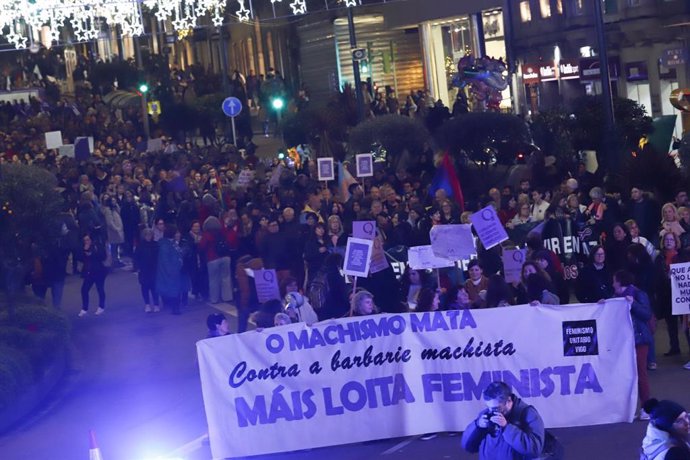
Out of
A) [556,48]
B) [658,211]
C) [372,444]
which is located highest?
[556,48]

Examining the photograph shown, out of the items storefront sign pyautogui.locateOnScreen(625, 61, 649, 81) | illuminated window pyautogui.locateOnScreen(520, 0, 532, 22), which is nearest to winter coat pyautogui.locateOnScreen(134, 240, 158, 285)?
storefront sign pyautogui.locateOnScreen(625, 61, 649, 81)

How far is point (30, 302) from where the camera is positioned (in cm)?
1731

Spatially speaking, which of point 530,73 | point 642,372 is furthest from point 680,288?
point 530,73

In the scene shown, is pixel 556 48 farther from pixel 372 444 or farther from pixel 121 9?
pixel 372 444

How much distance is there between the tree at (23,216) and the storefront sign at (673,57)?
1608 centimetres

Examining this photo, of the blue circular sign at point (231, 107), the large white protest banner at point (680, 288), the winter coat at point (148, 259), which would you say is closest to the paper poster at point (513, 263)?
the large white protest banner at point (680, 288)

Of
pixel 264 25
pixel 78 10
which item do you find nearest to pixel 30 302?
pixel 78 10

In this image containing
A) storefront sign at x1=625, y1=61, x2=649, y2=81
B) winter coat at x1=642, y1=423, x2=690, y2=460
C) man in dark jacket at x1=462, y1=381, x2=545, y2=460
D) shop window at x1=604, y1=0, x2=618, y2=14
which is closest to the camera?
winter coat at x1=642, y1=423, x2=690, y2=460

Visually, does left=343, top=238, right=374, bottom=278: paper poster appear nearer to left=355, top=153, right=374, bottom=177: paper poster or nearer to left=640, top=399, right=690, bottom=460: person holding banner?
left=640, top=399, right=690, bottom=460: person holding banner

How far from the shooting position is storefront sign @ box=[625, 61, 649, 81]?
34912 mm

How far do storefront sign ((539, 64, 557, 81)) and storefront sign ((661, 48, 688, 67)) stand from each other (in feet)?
28.5

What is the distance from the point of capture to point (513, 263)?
48.5ft

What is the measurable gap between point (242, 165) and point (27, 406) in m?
17.2

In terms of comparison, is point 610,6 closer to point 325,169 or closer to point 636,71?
point 636,71
